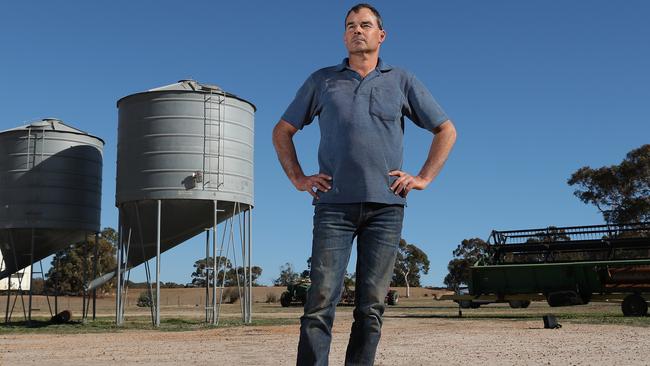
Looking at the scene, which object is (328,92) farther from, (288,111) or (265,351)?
(265,351)

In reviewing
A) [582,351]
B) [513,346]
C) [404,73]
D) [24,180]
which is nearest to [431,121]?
[404,73]

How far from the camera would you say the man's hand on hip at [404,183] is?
3.88 metres

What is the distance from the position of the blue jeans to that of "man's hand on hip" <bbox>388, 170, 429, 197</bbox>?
0.09 meters

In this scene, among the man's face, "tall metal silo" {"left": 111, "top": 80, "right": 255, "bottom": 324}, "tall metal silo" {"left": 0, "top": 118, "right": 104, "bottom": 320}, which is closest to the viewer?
the man's face

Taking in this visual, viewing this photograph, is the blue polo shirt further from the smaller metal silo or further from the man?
the smaller metal silo

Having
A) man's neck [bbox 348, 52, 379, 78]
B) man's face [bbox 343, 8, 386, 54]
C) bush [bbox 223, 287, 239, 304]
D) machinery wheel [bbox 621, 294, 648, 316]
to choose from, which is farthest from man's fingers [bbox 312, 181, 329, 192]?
bush [bbox 223, 287, 239, 304]

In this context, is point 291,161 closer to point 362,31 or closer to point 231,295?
point 362,31

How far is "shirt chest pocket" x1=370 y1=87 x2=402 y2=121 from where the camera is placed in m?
3.97

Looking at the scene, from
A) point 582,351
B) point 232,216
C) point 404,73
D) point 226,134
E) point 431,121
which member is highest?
point 226,134

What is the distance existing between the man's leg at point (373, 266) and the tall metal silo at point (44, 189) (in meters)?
23.4

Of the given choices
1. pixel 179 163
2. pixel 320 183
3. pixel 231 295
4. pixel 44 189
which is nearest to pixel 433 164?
pixel 320 183

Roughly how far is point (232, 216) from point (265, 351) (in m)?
12.8

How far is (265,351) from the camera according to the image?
11992 millimetres

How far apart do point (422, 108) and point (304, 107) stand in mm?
665
